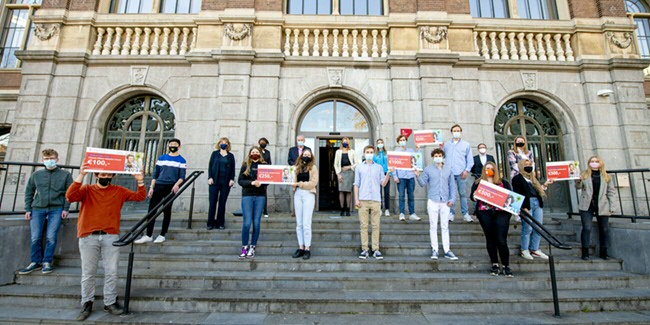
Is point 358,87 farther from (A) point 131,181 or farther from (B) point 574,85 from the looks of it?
(A) point 131,181

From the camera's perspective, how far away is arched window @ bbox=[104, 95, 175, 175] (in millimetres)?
10047

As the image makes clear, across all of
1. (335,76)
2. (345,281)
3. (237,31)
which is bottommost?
(345,281)

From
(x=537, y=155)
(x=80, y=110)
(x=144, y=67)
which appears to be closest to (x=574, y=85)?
(x=537, y=155)

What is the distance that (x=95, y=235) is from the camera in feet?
13.4

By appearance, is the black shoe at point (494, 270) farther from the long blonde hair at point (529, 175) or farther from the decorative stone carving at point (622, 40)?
the decorative stone carving at point (622, 40)

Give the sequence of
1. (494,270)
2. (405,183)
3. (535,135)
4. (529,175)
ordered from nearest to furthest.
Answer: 1. (494,270)
2. (529,175)
3. (405,183)
4. (535,135)

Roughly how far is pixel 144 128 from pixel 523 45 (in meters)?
13.6

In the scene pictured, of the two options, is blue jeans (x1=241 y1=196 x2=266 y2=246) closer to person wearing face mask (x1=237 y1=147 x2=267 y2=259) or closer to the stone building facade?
person wearing face mask (x1=237 y1=147 x2=267 y2=259)

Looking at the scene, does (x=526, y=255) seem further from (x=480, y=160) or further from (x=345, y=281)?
(x=345, y=281)

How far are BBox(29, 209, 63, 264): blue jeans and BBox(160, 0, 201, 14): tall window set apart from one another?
341 inches

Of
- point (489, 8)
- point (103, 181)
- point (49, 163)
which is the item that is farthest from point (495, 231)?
point (489, 8)

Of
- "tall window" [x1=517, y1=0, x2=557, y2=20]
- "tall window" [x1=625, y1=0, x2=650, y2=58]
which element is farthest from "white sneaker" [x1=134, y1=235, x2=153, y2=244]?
"tall window" [x1=625, y1=0, x2=650, y2=58]

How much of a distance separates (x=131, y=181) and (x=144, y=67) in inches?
153

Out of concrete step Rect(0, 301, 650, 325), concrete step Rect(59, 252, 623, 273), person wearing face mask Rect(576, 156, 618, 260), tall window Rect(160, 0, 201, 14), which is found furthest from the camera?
tall window Rect(160, 0, 201, 14)
